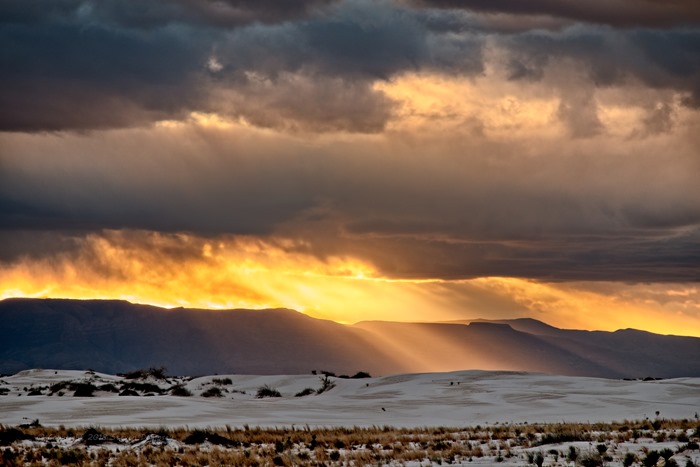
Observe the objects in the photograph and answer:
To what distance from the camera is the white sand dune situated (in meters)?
49.0

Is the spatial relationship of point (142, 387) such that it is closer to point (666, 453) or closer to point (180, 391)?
point (180, 391)

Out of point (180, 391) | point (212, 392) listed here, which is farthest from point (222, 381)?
point (212, 392)

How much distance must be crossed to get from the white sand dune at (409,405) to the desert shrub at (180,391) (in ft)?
2.94

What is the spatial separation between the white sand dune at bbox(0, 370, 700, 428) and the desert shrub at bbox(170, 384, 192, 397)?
35.3 inches

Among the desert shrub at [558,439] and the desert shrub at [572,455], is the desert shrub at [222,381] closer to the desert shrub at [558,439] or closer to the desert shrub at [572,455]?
the desert shrub at [558,439]

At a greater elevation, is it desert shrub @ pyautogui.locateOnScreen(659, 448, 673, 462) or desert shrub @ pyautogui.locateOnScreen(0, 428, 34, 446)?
desert shrub @ pyautogui.locateOnScreen(0, 428, 34, 446)

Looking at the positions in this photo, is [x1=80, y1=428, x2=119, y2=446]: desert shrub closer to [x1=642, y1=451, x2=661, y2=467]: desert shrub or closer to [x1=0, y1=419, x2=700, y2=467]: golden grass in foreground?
[x1=0, y1=419, x2=700, y2=467]: golden grass in foreground

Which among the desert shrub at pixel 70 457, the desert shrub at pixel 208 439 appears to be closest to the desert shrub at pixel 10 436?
the desert shrub at pixel 70 457

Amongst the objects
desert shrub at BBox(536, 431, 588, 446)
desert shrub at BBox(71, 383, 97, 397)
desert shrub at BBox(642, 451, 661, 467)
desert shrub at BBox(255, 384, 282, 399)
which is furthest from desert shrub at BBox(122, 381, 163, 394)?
desert shrub at BBox(642, 451, 661, 467)

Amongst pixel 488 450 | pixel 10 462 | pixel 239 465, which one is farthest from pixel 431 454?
pixel 10 462

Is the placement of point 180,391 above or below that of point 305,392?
above

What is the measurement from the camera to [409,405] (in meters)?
59.8

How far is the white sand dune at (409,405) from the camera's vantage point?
4900 cm

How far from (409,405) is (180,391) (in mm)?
21378
